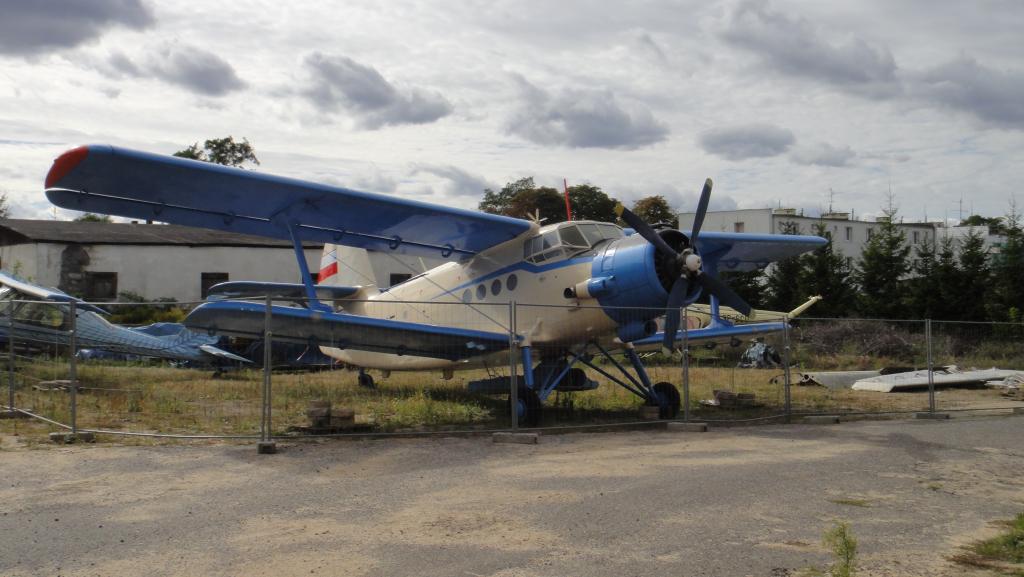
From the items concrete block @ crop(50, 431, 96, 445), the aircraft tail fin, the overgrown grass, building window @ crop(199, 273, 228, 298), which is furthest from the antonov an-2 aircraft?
building window @ crop(199, 273, 228, 298)

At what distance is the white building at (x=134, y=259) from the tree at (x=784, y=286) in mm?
18631

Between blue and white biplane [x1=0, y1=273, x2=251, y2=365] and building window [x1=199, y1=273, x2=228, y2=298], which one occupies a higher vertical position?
building window [x1=199, y1=273, x2=228, y2=298]

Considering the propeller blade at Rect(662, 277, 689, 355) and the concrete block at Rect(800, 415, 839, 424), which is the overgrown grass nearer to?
the propeller blade at Rect(662, 277, 689, 355)

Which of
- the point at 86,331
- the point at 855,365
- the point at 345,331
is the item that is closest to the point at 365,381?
the point at 345,331

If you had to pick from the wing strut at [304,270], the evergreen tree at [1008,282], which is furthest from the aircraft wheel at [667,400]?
the evergreen tree at [1008,282]

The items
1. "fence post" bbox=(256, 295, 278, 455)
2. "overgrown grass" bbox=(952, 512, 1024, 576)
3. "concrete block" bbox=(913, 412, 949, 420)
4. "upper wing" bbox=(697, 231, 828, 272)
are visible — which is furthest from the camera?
"upper wing" bbox=(697, 231, 828, 272)

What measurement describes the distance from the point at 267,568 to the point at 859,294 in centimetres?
2864

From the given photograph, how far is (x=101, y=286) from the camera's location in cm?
3297

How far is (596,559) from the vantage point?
4.98 meters

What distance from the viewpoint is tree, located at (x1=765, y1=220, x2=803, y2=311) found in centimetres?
3073

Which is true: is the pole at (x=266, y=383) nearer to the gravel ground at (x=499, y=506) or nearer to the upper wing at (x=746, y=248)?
the gravel ground at (x=499, y=506)

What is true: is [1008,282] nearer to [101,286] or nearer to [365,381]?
[365,381]

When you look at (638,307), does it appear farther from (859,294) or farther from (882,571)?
(859,294)

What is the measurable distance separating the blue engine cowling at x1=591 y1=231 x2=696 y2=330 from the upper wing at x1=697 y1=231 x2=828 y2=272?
2692 mm
